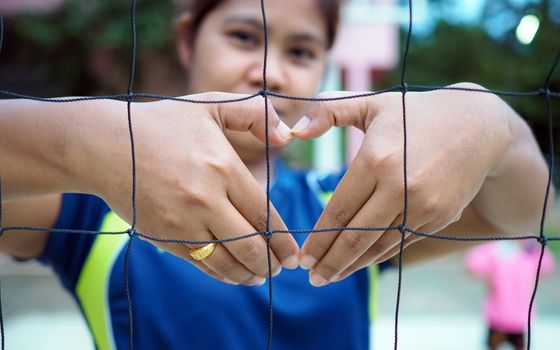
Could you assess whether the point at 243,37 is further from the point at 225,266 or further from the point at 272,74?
the point at 225,266

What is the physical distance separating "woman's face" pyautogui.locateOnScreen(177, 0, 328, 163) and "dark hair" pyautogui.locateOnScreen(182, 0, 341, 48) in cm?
1

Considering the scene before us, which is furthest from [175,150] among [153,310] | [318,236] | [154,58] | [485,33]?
[485,33]

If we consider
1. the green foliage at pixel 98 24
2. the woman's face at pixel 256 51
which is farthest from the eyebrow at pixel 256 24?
the green foliage at pixel 98 24

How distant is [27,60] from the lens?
13.7 ft

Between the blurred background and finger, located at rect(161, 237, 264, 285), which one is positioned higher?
the blurred background

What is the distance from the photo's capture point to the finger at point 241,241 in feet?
1.37

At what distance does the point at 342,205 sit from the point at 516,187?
225 millimetres

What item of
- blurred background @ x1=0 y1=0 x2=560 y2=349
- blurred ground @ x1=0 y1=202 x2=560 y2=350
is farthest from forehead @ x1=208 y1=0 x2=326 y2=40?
blurred background @ x1=0 y1=0 x2=560 y2=349

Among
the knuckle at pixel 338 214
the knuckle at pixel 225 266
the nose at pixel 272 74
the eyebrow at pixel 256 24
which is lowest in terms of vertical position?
the knuckle at pixel 225 266

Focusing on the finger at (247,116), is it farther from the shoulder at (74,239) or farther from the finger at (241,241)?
the shoulder at (74,239)

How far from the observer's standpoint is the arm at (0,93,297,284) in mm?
409

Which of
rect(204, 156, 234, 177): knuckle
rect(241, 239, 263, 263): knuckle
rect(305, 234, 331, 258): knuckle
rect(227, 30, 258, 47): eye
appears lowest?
rect(241, 239, 263, 263): knuckle

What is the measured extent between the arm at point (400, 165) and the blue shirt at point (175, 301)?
0.24m

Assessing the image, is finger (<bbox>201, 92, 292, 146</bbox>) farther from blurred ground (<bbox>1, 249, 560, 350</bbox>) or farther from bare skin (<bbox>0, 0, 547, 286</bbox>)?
blurred ground (<bbox>1, 249, 560, 350</bbox>)
